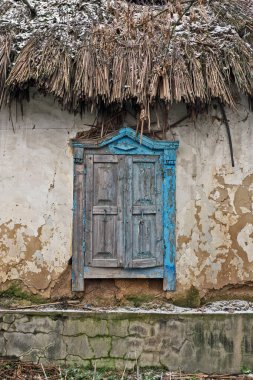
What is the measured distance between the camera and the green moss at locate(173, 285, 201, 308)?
16.9ft

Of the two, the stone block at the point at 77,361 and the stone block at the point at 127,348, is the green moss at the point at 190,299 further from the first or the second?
the stone block at the point at 77,361

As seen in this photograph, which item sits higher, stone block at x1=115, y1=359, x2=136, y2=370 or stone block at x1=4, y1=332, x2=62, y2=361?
stone block at x1=4, y1=332, x2=62, y2=361

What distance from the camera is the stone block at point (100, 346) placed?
4.79 m

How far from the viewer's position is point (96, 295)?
5.21 meters

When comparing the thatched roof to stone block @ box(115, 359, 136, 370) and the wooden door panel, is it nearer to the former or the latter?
the wooden door panel

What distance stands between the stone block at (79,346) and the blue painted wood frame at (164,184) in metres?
0.50

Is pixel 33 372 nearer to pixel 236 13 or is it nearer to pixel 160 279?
pixel 160 279

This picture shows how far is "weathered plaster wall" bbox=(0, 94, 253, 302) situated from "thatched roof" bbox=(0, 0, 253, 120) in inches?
14.1

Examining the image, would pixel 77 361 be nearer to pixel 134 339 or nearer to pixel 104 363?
pixel 104 363

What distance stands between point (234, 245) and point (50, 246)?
1766mm


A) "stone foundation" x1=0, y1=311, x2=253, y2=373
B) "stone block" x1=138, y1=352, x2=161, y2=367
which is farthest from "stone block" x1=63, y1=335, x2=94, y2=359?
"stone block" x1=138, y1=352, x2=161, y2=367

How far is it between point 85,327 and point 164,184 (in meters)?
1.53

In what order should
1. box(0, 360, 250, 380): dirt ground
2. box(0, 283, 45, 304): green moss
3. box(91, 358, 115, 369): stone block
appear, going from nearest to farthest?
box(0, 360, 250, 380): dirt ground → box(91, 358, 115, 369): stone block → box(0, 283, 45, 304): green moss

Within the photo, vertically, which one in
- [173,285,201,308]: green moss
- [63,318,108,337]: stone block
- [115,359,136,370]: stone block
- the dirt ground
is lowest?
the dirt ground
